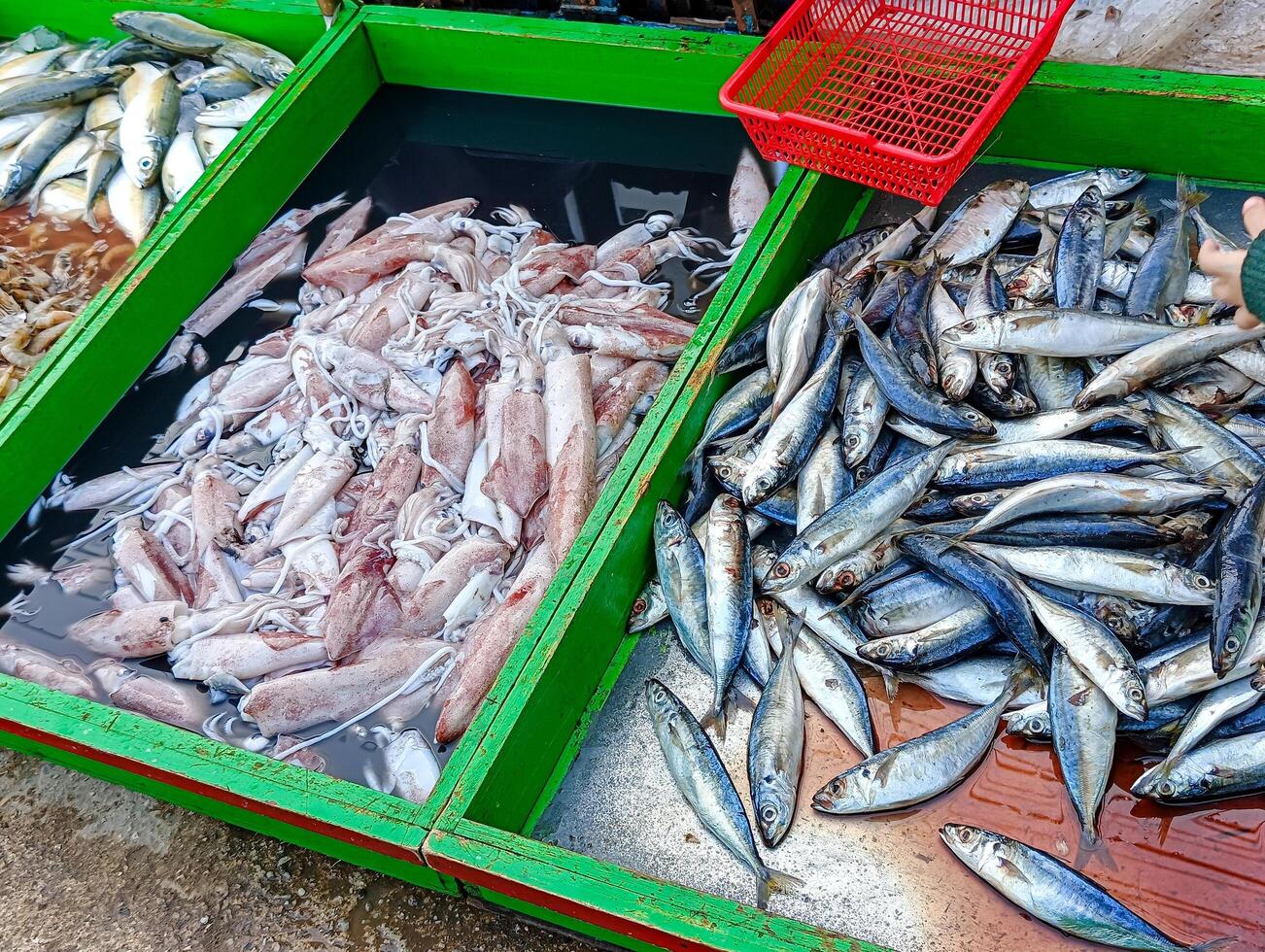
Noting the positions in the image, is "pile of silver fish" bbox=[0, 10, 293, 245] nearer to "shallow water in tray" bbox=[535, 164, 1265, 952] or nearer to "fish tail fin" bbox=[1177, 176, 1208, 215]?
"shallow water in tray" bbox=[535, 164, 1265, 952]

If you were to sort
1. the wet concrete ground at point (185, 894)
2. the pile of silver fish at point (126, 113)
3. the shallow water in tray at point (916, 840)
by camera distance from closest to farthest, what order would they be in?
the shallow water in tray at point (916, 840)
the wet concrete ground at point (185, 894)
the pile of silver fish at point (126, 113)

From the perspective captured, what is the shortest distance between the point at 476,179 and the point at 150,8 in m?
2.53

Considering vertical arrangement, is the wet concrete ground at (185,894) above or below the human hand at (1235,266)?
below

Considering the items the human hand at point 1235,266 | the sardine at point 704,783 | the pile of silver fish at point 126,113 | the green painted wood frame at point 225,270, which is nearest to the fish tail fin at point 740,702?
the sardine at point 704,783

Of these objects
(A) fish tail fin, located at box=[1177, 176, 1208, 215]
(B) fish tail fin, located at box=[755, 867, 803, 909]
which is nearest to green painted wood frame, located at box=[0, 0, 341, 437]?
(B) fish tail fin, located at box=[755, 867, 803, 909]

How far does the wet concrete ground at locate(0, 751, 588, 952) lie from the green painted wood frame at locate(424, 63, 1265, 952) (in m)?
0.77

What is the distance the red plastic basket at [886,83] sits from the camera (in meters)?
3.16

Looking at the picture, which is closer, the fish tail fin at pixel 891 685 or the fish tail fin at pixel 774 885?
the fish tail fin at pixel 774 885

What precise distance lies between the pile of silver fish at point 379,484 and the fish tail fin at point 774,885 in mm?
953

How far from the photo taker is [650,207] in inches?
166

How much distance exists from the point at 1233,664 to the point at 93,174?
213 inches

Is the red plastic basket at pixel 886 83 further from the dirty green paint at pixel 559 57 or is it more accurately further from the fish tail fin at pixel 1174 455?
the fish tail fin at pixel 1174 455

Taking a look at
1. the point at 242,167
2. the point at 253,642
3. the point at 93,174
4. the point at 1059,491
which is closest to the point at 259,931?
the point at 253,642

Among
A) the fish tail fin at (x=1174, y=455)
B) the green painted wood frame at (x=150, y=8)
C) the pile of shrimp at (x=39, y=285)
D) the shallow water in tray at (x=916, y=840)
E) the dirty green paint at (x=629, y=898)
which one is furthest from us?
the pile of shrimp at (x=39, y=285)
